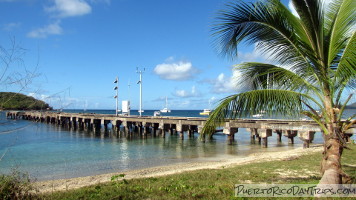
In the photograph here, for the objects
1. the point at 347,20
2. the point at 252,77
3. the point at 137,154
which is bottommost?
the point at 137,154

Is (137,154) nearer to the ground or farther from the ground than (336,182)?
nearer to the ground

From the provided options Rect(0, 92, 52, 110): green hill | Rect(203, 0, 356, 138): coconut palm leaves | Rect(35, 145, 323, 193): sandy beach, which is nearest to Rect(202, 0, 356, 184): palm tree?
Rect(203, 0, 356, 138): coconut palm leaves

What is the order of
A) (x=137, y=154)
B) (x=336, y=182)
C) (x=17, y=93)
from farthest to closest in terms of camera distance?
1. (x=137, y=154)
2. (x=336, y=182)
3. (x=17, y=93)

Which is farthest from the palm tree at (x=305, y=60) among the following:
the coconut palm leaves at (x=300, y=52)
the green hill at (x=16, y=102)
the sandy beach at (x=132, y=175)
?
the sandy beach at (x=132, y=175)

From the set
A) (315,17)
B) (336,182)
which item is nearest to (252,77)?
(315,17)

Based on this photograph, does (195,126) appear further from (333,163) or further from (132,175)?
(333,163)

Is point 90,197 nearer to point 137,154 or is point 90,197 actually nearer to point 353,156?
point 353,156

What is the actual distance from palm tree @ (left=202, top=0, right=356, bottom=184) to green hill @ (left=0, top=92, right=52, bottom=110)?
3.40m

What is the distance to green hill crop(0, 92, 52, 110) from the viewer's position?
4.00 m

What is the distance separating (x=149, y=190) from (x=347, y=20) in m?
5.94

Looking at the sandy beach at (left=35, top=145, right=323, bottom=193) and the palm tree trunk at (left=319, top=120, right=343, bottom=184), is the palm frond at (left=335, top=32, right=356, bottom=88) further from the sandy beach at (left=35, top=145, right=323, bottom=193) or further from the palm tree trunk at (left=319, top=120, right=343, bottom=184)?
the sandy beach at (left=35, top=145, right=323, bottom=193)

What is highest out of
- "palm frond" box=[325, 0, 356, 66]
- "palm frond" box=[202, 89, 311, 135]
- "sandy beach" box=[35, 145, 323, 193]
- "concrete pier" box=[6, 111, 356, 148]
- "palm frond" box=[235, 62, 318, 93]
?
"palm frond" box=[325, 0, 356, 66]

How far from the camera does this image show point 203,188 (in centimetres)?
695

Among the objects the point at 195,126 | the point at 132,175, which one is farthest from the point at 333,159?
the point at 195,126
